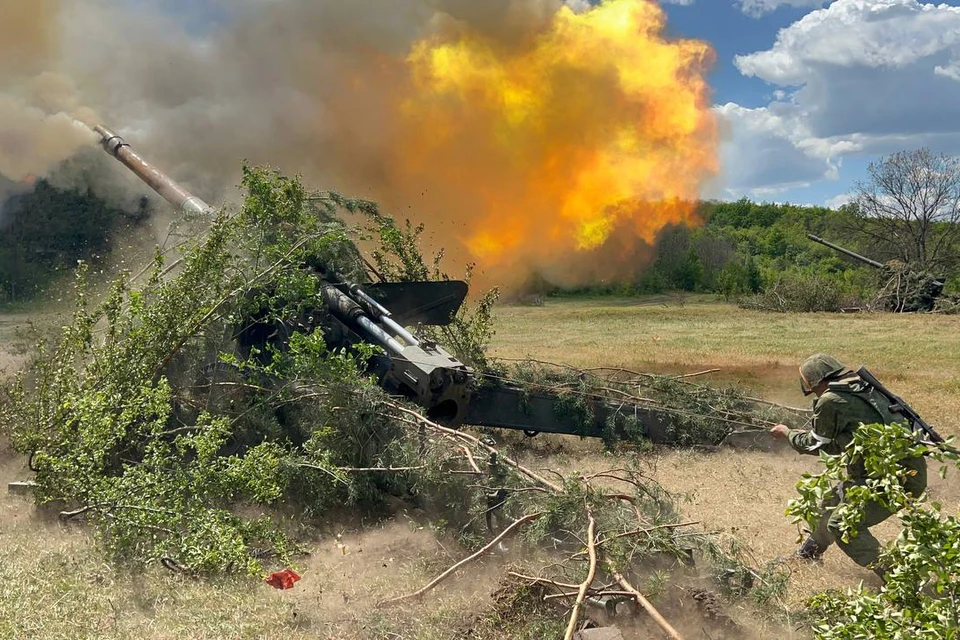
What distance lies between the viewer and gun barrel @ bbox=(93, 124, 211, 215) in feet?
34.1

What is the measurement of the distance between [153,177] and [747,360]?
10.1 meters

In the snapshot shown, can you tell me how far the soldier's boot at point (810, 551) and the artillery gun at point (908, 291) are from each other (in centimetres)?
2466

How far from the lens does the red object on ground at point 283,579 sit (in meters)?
4.97

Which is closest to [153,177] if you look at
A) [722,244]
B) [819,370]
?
[819,370]

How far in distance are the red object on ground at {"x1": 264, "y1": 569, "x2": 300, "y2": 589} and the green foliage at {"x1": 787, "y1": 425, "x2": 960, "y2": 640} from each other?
3.23 m

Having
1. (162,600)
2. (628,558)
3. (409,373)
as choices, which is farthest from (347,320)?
(628,558)

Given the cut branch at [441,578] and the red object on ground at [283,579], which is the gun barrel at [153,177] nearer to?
the red object on ground at [283,579]

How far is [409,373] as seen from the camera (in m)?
7.51

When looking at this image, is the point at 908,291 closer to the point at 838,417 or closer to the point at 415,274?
the point at 415,274

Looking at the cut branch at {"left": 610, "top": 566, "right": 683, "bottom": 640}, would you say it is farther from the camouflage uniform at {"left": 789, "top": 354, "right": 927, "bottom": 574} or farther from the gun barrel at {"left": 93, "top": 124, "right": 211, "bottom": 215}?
the gun barrel at {"left": 93, "top": 124, "right": 211, "bottom": 215}

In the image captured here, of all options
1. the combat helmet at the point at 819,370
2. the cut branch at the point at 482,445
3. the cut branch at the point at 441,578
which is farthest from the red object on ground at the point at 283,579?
the combat helmet at the point at 819,370

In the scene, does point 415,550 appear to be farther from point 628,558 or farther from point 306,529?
point 628,558

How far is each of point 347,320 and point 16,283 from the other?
28.0 metres

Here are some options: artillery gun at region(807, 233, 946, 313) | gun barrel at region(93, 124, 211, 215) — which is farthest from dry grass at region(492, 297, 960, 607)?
gun barrel at region(93, 124, 211, 215)
